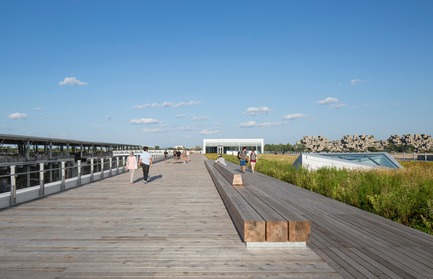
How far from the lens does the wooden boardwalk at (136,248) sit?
3982 mm

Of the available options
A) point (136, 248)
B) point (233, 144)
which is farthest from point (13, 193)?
point (233, 144)

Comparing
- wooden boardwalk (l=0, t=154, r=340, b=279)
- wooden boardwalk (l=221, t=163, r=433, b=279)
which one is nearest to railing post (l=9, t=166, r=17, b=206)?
wooden boardwalk (l=0, t=154, r=340, b=279)

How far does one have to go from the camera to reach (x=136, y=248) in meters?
4.91

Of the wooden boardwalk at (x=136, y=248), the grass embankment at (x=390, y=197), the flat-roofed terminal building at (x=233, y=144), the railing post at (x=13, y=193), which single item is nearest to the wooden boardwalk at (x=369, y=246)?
the wooden boardwalk at (x=136, y=248)

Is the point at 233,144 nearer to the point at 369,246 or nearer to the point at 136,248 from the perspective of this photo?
the point at 369,246

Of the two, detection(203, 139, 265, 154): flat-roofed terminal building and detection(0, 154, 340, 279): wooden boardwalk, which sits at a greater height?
detection(203, 139, 265, 154): flat-roofed terminal building

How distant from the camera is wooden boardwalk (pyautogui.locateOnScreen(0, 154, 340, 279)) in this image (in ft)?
13.1

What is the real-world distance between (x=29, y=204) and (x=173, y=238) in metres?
6.16

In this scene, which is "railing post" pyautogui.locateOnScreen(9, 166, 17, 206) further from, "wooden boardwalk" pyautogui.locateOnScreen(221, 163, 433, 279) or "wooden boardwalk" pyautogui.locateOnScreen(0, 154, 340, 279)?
"wooden boardwalk" pyautogui.locateOnScreen(221, 163, 433, 279)

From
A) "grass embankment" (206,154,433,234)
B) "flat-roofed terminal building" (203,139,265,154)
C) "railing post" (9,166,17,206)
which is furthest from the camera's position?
"flat-roofed terminal building" (203,139,265,154)

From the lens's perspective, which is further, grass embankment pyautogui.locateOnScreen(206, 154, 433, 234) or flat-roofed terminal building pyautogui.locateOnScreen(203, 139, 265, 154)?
flat-roofed terminal building pyautogui.locateOnScreen(203, 139, 265, 154)

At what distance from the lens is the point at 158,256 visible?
4.53 meters

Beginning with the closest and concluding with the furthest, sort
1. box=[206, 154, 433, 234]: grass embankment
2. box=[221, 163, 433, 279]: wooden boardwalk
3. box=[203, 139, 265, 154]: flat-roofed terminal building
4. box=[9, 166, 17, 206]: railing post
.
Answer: box=[221, 163, 433, 279]: wooden boardwalk < box=[206, 154, 433, 234]: grass embankment < box=[9, 166, 17, 206]: railing post < box=[203, 139, 265, 154]: flat-roofed terminal building

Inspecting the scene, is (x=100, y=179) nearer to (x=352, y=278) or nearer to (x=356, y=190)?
(x=356, y=190)
